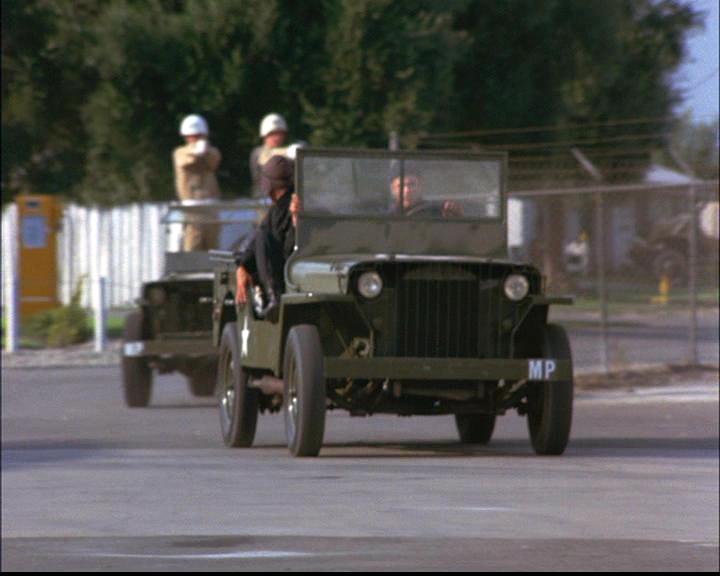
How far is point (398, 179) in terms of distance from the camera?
2.93m

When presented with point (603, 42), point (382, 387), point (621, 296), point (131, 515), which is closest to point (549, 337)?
point (382, 387)

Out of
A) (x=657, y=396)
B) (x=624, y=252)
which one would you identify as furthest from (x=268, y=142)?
(x=657, y=396)

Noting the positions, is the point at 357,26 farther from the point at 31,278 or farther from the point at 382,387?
the point at 31,278

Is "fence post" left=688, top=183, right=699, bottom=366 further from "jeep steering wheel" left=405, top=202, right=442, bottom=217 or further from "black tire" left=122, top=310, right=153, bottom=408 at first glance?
"black tire" left=122, top=310, right=153, bottom=408

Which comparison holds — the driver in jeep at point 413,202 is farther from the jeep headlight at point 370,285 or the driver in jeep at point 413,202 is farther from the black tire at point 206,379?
the black tire at point 206,379

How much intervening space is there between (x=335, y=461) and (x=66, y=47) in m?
1.47

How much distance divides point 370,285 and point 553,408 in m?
0.42

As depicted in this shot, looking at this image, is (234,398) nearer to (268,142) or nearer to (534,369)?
(268,142)

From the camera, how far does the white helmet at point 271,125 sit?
10.1 ft

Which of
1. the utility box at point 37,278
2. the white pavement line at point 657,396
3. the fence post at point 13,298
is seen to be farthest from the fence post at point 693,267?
the utility box at point 37,278

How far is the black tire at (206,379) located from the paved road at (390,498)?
9 centimetres

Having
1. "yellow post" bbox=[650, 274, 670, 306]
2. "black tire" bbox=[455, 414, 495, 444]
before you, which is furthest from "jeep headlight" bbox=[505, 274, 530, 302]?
"yellow post" bbox=[650, 274, 670, 306]

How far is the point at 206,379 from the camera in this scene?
3.76 metres

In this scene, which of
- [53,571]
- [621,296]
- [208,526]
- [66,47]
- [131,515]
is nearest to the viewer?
[66,47]
